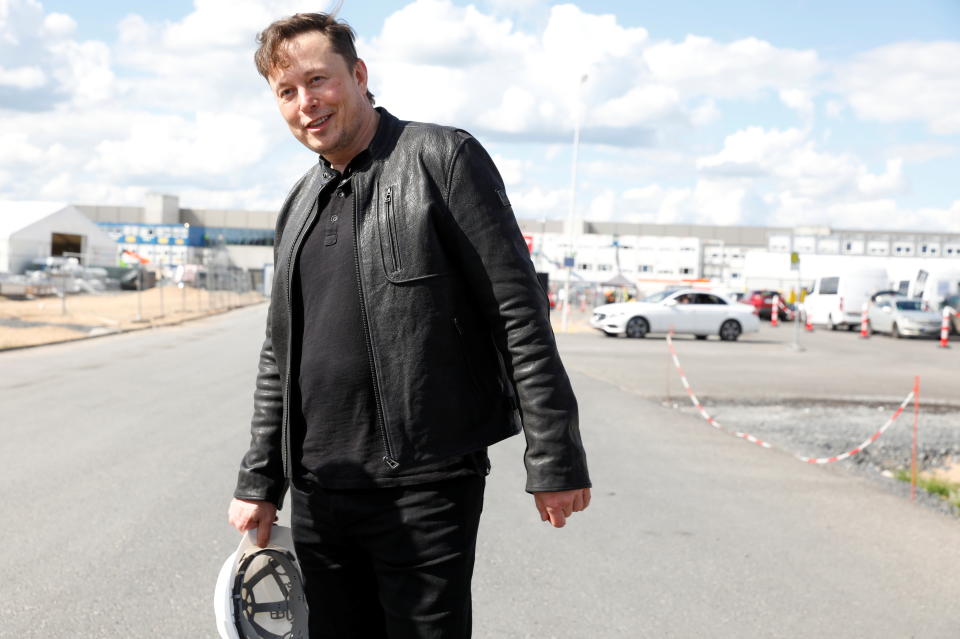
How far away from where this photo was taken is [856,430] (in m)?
11.6

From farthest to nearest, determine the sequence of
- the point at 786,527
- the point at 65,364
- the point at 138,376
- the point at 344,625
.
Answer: the point at 65,364, the point at 138,376, the point at 786,527, the point at 344,625

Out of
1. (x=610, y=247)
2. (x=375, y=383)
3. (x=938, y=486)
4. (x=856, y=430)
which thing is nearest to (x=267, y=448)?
(x=375, y=383)

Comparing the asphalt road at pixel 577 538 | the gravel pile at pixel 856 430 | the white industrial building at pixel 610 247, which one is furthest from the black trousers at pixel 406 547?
the white industrial building at pixel 610 247

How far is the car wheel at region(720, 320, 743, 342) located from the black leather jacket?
2800 cm

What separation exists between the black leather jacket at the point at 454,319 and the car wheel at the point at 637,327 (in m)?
27.4

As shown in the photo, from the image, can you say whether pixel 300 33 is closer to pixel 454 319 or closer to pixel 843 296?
pixel 454 319

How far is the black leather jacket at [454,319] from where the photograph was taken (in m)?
2.21

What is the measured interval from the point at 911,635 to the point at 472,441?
300 centimetres

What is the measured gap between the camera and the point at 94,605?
14.7 ft

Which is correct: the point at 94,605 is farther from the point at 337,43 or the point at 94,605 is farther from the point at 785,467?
the point at 785,467

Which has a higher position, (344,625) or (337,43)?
(337,43)

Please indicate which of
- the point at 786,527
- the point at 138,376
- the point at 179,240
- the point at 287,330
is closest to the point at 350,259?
the point at 287,330

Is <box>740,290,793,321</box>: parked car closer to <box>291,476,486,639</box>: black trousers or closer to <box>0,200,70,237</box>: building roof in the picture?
<box>0,200,70,237</box>: building roof

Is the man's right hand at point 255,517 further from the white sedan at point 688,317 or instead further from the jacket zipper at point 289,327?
the white sedan at point 688,317
